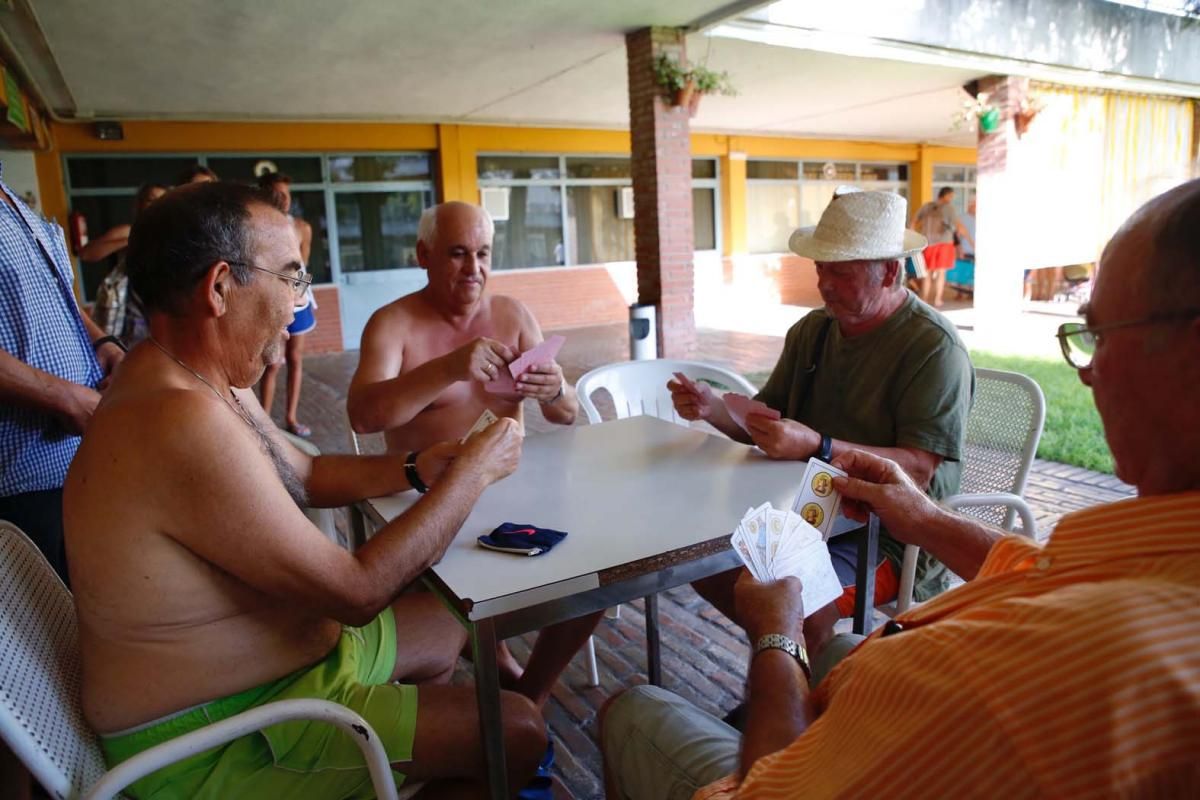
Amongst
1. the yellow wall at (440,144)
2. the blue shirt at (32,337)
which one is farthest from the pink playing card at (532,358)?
the yellow wall at (440,144)

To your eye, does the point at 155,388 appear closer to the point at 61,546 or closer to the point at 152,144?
the point at 61,546

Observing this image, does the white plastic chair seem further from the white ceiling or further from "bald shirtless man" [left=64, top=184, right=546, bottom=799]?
the white ceiling

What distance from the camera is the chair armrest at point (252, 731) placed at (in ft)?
3.43

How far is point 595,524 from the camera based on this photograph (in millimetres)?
1539

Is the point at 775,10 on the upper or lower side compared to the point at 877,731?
upper

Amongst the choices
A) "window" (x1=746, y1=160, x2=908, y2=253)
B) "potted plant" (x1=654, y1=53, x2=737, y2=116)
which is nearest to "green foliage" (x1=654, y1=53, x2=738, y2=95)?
"potted plant" (x1=654, y1=53, x2=737, y2=116)

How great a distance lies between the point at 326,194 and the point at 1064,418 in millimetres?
9629

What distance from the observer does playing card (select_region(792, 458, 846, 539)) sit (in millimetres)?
1476

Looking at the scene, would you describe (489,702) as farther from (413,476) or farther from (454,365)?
(454,365)

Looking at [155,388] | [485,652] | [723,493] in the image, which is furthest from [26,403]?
[723,493]

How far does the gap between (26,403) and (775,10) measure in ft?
22.7

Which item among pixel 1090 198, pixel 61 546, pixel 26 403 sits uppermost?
pixel 1090 198

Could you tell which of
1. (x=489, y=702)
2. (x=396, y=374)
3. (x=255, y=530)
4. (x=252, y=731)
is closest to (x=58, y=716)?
(x=252, y=731)

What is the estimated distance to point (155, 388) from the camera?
47.7 inches
